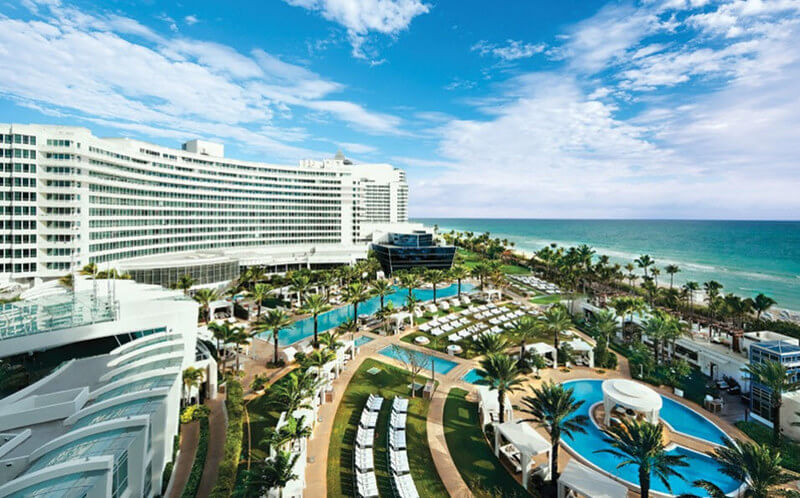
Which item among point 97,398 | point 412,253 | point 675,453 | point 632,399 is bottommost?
point 675,453

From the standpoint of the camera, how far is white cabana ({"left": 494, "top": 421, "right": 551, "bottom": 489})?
20.3 metres

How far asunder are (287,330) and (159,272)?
91.1ft

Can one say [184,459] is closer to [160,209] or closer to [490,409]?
[490,409]

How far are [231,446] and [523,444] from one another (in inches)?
704

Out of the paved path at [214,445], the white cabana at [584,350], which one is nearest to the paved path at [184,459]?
the paved path at [214,445]

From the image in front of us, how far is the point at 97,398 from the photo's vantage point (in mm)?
19047

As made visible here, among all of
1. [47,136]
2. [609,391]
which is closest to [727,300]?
[609,391]

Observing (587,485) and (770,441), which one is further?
(770,441)

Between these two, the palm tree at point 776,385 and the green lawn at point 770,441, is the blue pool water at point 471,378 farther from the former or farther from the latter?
the palm tree at point 776,385

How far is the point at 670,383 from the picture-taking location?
31.6 metres

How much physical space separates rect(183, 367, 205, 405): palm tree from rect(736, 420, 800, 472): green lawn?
40.4 meters

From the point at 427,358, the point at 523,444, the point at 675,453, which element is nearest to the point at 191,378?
the point at 427,358

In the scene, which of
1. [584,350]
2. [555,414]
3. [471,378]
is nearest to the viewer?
[555,414]

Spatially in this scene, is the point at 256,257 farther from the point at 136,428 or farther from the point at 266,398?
the point at 136,428
